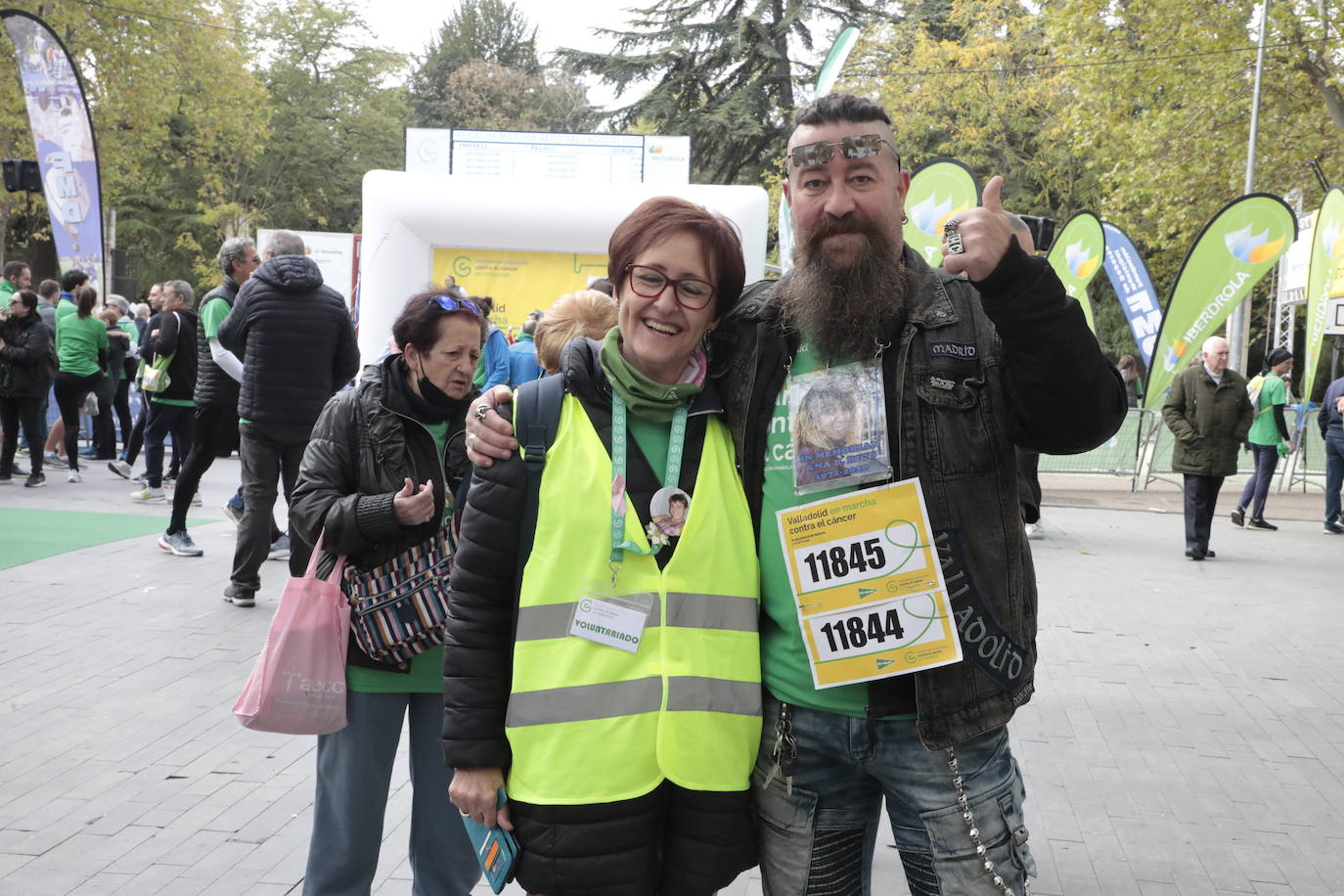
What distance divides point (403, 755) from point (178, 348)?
631 centimetres

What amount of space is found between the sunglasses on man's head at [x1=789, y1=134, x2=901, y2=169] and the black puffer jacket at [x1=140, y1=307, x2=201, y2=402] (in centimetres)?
879

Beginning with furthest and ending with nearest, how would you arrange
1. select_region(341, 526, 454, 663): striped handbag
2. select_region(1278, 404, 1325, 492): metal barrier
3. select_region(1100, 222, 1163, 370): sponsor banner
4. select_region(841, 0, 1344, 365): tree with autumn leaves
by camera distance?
select_region(841, 0, 1344, 365): tree with autumn leaves < select_region(1278, 404, 1325, 492): metal barrier < select_region(1100, 222, 1163, 370): sponsor banner < select_region(341, 526, 454, 663): striped handbag

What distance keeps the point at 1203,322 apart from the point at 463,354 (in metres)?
12.3

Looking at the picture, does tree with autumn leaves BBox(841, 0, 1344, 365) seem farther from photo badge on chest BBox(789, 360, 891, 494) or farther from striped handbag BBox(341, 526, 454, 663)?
photo badge on chest BBox(789, 360, 891, 494)

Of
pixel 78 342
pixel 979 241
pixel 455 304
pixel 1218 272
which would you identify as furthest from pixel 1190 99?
pixel 979 241

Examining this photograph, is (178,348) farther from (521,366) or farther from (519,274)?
(521,366)

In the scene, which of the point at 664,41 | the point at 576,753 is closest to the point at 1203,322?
the point at 576,753

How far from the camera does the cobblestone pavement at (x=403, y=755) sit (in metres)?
3.82

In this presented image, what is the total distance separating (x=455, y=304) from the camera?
3.19 m

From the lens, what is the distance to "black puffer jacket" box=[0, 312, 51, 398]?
11.0m

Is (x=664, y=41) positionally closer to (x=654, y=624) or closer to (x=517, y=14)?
(x=654, y=624)

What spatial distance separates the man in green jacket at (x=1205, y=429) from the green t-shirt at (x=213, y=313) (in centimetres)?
772

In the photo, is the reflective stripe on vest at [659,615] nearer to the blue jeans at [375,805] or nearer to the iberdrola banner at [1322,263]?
the blue jeans at [375,805]

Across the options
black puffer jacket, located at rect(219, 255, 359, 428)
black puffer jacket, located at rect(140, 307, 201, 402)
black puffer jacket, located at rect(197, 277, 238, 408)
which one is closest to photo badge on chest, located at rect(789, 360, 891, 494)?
black puffer jacket, located at rect(219, 255, 359, 428)
